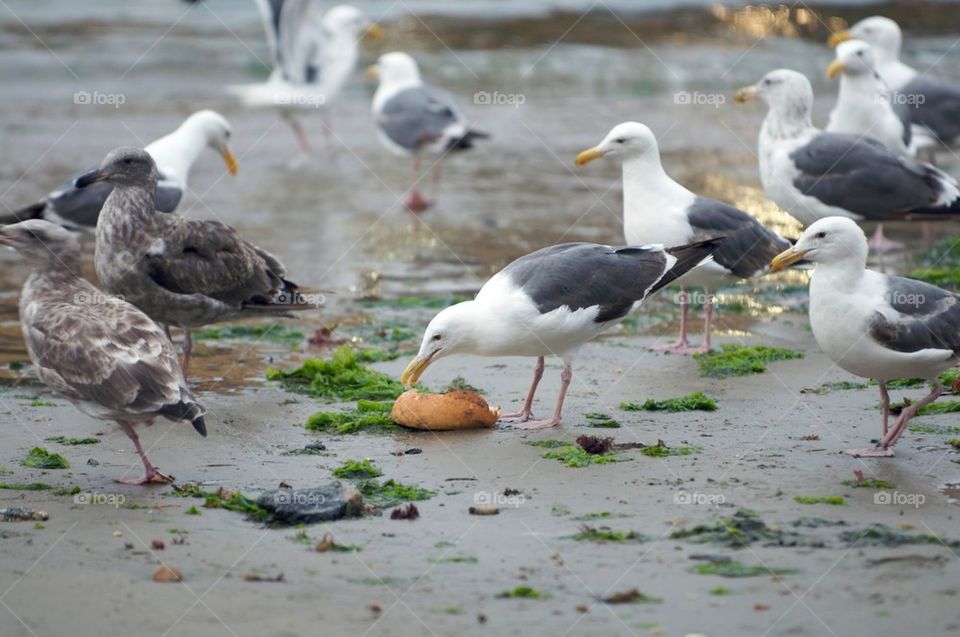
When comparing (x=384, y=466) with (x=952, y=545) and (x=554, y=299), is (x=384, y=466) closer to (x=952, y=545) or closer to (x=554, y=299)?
(x=554, y=299)

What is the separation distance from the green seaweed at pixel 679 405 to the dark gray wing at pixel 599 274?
0.48 m

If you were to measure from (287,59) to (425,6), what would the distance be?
29.3ft

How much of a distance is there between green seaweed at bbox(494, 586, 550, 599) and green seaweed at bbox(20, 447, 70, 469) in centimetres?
252

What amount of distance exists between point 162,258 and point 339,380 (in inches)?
48.7

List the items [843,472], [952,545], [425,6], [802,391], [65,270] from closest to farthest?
[952,545]
[843,472]
[65,270]
[802,391]
[425,6]

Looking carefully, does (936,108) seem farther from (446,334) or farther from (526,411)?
(446,334)

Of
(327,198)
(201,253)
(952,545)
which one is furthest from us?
(327,198)

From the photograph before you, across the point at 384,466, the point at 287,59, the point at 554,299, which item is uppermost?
the point at 287,59

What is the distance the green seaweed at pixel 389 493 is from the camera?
5.54 meters

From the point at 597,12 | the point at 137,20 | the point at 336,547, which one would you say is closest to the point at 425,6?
the point at 597,12

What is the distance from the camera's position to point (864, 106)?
11.7m

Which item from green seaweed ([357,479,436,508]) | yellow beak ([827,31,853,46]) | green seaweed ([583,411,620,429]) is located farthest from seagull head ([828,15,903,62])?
green seaweed ([357,479,436,508])

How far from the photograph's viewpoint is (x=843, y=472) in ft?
19.0

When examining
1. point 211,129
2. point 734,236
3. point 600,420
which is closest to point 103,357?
point 600,420
